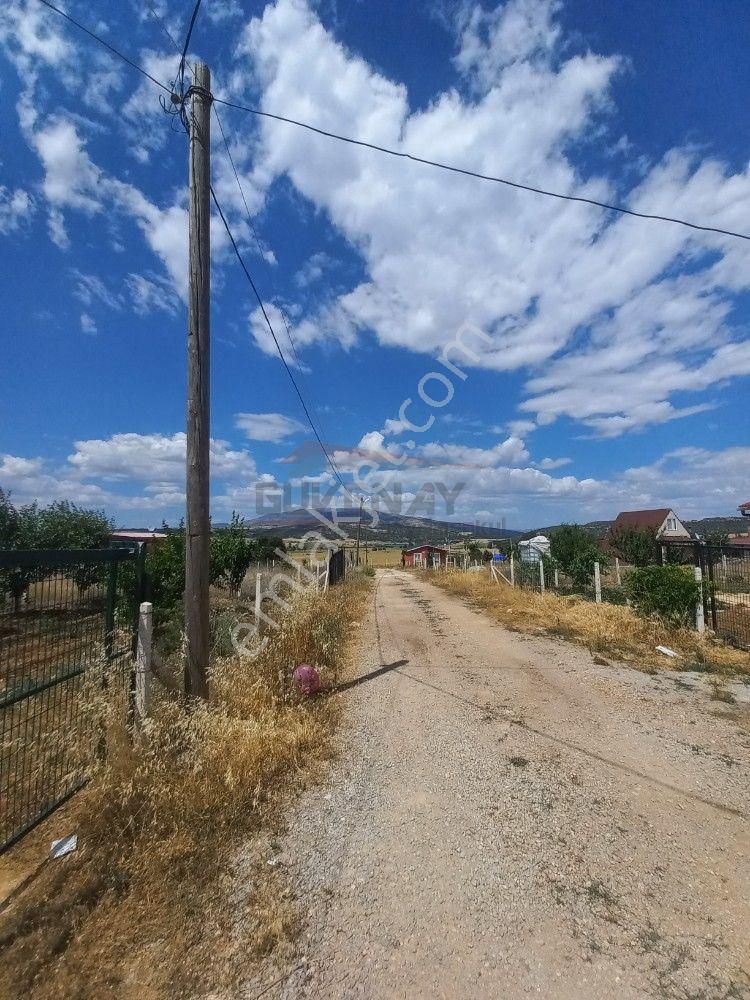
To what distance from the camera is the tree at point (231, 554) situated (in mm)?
14150

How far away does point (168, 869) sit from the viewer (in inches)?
101

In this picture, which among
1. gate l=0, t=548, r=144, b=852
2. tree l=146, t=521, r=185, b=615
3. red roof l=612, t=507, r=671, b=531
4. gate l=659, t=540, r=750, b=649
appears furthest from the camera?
red roof l=612, t=507, r=671, b=531

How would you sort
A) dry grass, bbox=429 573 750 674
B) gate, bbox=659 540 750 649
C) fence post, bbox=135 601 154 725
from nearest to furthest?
fence post, bbox=135 601 154 725 < dry grass, bbox=429 573 750 674 < gate, bbox=659 540 750 649

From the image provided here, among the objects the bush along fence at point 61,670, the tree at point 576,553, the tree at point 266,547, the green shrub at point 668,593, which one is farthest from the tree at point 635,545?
the bush along fence at point 61,670

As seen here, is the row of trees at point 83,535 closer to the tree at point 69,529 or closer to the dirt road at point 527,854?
the tree at point 69,529

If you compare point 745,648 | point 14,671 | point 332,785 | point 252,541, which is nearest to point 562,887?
point 332,785

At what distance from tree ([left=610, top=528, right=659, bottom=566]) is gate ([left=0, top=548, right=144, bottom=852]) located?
26856 mm

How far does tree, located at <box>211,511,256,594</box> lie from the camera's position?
14150 mm

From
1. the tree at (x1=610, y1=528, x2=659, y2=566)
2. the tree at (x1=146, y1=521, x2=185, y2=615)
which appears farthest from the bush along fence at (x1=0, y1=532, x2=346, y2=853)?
the tree at (x1=610, y1=528, x2=659, y2=566)

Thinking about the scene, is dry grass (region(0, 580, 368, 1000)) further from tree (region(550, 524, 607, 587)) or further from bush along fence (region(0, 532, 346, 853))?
tree (region(550, 524, 607, 587))

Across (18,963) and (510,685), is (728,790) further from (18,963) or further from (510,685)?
(18,963)

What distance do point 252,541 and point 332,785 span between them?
13.2 metres

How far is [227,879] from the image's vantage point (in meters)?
2.53

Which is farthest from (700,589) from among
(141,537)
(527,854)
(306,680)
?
(141,537)
